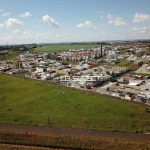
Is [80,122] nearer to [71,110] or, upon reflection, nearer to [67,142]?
[71,110]

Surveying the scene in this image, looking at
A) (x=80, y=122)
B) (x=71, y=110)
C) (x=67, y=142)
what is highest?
(x=71, y=110)

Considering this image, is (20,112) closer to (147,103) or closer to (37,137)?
(37,137)

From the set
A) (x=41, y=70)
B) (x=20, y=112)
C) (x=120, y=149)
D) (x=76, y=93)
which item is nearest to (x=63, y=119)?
(x=20, y=112)

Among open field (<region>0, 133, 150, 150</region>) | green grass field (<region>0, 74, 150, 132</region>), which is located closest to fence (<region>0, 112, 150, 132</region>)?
green grass field (<region>0, 74, 150, 132</region>)

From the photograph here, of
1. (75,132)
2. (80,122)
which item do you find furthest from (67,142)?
(80,122)

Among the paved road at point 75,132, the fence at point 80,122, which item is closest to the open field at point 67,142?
the paved road at point 75,132

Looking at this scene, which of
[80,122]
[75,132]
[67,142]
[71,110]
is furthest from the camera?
[71,110]

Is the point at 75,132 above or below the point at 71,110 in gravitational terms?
below
